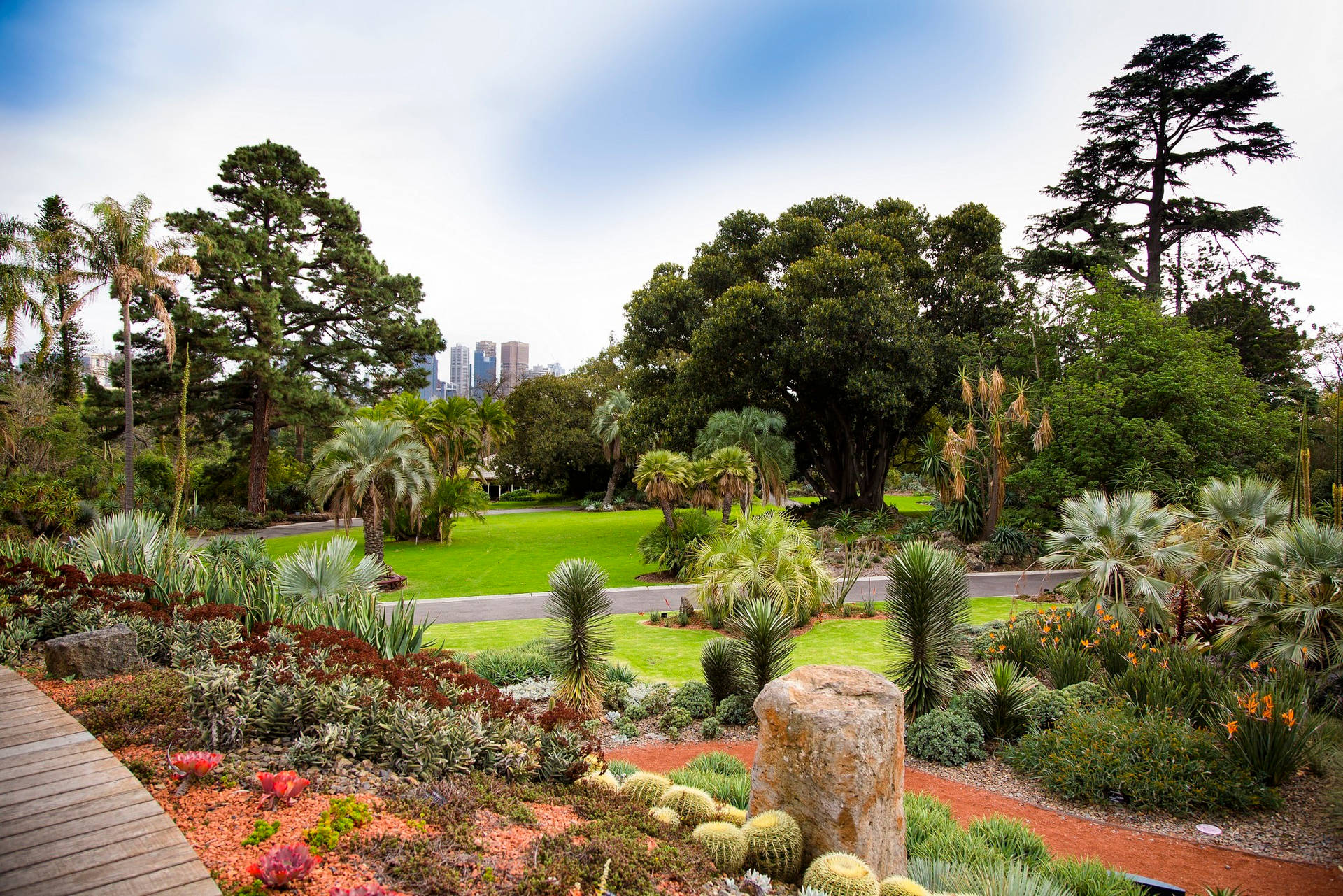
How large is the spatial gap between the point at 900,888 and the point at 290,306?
32.3 m

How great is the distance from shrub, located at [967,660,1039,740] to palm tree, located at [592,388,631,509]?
34593 millimetres

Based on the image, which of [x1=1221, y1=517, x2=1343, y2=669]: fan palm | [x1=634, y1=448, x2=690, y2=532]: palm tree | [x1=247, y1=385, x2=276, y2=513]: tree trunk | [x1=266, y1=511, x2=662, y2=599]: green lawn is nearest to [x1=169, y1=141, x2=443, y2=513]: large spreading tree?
[x1=247, y1=385, x2=276, y2=513]: tree trunk

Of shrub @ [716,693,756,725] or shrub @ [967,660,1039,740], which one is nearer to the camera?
shrub @ [967,660,1039,740]

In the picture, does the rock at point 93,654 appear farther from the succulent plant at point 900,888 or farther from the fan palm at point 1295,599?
the fan palm at point 1295,599

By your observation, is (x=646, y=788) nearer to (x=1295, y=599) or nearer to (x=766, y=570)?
(x=1295, y=599)

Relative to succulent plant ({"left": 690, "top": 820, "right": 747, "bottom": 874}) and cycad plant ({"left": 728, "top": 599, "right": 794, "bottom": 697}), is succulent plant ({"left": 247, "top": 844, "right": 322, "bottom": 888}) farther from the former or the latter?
cycad plant ({"left": 728, "top": 599, "right": 794, "bottom": 697})

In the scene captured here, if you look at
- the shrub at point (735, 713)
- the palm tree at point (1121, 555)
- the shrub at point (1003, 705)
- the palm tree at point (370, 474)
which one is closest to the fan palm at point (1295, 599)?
the palm tree at point (1121, 555)

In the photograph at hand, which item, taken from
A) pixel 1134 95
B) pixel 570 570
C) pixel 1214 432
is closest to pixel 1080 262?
pixel 1134 95

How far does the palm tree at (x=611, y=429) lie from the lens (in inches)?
1631

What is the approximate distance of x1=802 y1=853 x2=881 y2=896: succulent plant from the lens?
11.2 ft

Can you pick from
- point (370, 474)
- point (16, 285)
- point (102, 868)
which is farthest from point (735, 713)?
point (16, 285)

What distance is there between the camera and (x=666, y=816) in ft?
13.0

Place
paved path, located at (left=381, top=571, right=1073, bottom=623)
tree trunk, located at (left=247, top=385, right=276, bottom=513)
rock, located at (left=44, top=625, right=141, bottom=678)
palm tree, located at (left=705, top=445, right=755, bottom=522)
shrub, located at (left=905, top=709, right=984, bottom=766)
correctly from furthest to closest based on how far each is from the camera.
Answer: tree trunk, located at (left=247, top=385, right=276, bottom=513), palm tree, located at (left=705, top=445, right=755, bottom=522), paved path, located at (left=381, top=571, right=1073, bottom=623), shrub, located at (left=905, top=709, right=984, bottom=766), rock, located at (left=44, top=625, right=141, bottom=678)

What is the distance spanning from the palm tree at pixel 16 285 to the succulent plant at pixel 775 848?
22.7 meters
